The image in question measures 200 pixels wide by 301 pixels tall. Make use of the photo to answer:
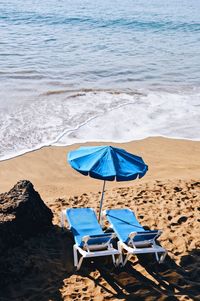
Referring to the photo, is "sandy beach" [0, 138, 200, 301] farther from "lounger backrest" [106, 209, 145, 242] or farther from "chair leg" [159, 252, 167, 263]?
"lounger backrest" [106, 209, 145, 242]

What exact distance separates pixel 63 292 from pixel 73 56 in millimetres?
21181

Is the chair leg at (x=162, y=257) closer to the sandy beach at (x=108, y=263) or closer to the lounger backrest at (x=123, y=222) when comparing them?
the sandy beach at (x=108, y=263)

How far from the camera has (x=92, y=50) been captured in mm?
27938

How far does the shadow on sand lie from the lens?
671 centimetres

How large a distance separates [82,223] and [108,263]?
94 cm

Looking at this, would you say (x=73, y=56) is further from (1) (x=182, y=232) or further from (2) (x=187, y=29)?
(1) (x=182, y=232)

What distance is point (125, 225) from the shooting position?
808cm

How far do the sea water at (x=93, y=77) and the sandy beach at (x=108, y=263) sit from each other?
68.6 inches

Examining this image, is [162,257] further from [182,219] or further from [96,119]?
[96,119]

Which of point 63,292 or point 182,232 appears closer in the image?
point 63,292

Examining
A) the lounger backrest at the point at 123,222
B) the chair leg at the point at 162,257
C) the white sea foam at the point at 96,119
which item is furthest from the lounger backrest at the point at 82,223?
the white sea foam at the point at 96,119

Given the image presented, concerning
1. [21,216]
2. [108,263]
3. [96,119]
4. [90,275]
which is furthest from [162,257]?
[96,119]

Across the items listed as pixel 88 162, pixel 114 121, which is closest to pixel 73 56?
pixel 114 121

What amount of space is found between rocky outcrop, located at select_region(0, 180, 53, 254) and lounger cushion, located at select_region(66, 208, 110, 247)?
0.47 m
